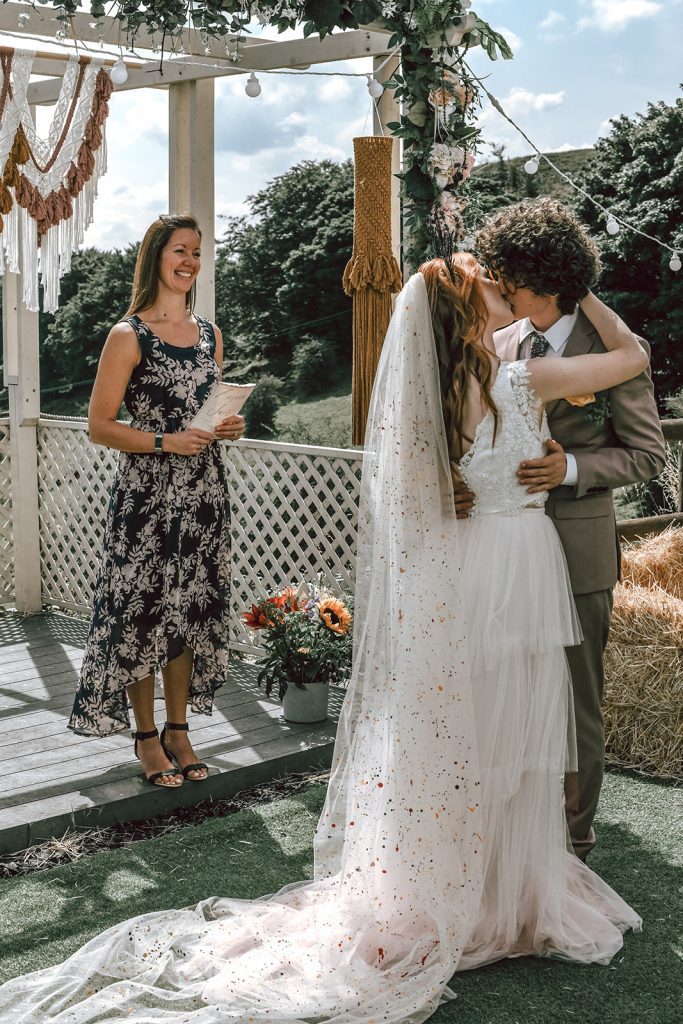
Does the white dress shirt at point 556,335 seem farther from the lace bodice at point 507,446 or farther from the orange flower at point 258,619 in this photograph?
the orange flower at point 258,619

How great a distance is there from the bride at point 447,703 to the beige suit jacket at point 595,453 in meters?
0.11

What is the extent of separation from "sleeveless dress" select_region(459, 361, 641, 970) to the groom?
0.30 ft

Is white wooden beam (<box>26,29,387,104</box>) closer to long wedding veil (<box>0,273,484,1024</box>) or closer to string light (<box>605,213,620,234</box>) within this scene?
string light (<box>605,213,620,234</box>)

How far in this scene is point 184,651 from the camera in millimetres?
3705

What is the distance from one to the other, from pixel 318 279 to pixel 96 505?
1007cm

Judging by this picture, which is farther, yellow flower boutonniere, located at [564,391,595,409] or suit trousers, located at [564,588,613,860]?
suit trousers, located at [564,588,613,860]

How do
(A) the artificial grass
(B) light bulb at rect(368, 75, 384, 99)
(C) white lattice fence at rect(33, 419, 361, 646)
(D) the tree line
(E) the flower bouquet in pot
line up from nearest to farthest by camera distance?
(A) the artificial grass < (B) light bulb at rect(368, 75, 384, 99) < (E) the flower bouquet in pot < (C) white lattice fence at rect(33, 419, 361, 646) < (D) the tree line

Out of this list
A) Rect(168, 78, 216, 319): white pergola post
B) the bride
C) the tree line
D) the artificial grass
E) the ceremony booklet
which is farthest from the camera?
the tree line

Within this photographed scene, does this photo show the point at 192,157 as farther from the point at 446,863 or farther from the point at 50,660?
the point at 446,863

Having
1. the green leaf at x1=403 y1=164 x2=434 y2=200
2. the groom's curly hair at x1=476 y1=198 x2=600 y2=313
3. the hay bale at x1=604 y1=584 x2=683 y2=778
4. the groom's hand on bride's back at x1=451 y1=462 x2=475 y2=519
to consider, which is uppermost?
the green leaf at x1=403 y1=164 x2=434 y2=200

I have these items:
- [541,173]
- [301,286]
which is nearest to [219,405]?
[301,286]

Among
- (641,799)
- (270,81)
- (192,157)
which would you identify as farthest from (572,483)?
(270,81)

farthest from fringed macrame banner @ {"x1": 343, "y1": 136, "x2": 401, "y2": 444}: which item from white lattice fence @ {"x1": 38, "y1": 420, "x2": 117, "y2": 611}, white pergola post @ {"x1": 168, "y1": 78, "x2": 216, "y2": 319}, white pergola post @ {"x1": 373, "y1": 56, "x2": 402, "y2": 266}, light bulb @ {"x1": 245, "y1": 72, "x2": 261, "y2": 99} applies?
white lattice fence @ {"x1": 38, "y1": 420, "x2": 117, "y2": 611}

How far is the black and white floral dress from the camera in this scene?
3.55 m
